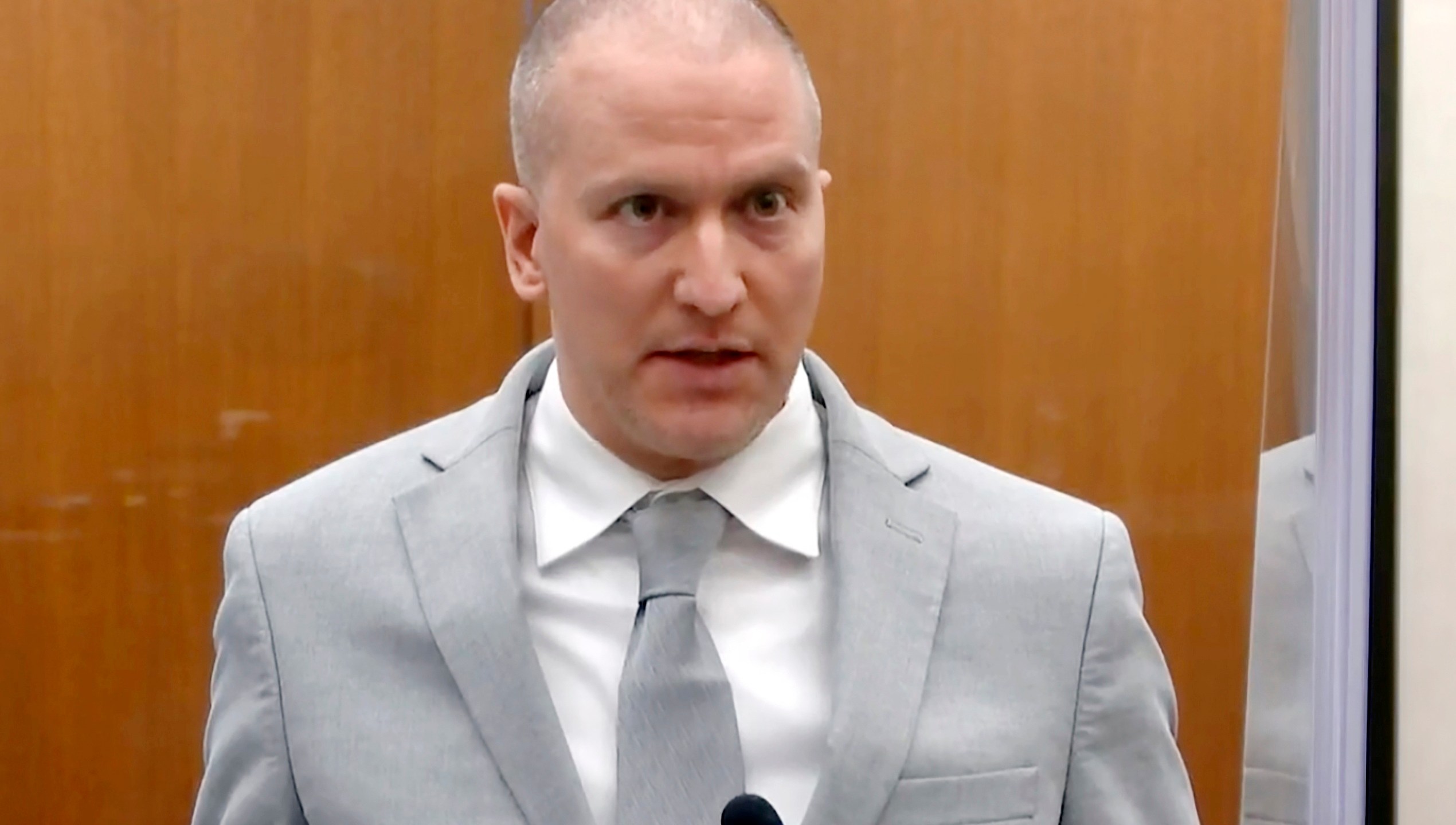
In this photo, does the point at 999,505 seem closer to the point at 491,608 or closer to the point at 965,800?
the point at 965,800

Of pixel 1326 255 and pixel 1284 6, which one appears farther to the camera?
pixel 1284 6

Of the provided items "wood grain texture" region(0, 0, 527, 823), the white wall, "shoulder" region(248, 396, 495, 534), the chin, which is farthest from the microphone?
"wood grain texture" region(0, 0, 527, 823)

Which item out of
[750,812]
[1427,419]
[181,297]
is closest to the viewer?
[750,812]

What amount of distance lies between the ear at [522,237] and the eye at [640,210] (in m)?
0.10

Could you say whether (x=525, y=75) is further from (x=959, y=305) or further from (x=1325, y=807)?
(x=1325, y=807)

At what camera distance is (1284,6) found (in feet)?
6.04

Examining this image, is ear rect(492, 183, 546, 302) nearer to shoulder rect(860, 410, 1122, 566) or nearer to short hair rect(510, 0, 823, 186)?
short hair rect(510, 0, 823, 186)

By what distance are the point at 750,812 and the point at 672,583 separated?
0.20 meters

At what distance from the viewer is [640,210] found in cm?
107

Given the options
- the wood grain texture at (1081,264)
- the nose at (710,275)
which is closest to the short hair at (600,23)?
the nose at (710,275)

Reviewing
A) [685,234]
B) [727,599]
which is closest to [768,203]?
[685,234]

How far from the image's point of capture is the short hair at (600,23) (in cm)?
107

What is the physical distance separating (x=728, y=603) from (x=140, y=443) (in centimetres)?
102

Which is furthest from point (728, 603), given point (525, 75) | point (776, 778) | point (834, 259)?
point (834, 259)
